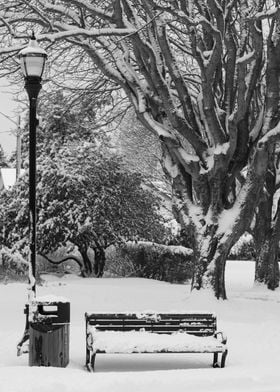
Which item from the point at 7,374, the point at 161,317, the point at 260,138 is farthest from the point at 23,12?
the point at 7,374

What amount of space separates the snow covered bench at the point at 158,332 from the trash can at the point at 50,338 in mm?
343

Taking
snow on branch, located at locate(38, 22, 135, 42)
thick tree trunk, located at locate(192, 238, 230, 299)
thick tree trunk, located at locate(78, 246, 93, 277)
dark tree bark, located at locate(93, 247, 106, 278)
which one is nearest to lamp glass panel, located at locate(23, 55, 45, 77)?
snow on branch, located at locate(38, 22, 135, 42)

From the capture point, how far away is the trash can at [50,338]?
8656 millimetres

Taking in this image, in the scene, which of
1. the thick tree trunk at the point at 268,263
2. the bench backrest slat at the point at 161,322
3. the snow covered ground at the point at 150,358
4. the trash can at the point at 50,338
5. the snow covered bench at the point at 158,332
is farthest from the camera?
the thick tree trunk at the point at 268,263

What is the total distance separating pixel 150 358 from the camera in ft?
33.2

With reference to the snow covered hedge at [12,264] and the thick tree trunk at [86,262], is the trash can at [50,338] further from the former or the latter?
the thick tree trunk at [86,262]

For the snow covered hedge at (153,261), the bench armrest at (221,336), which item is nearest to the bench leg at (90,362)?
the bench armrest at (221,336)

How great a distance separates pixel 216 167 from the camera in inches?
586

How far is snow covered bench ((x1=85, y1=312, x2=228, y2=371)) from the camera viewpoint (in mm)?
8977

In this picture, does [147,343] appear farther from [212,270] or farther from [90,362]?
[212,270]

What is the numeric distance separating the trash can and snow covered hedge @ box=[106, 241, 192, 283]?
13.4 m

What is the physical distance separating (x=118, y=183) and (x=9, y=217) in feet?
12.7

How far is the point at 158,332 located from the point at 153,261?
13.0 metres

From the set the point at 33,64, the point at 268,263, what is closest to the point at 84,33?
the point at 33,64
